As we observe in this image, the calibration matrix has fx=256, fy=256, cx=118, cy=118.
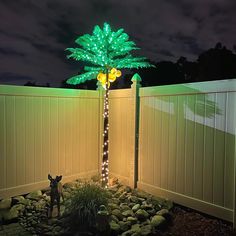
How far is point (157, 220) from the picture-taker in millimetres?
3189

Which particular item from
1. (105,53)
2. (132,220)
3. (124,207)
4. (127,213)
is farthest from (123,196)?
(105,53)

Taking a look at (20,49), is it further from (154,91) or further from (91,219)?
(91,219)

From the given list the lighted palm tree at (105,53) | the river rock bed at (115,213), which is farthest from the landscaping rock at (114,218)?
the lighted palm tree at (105,53)

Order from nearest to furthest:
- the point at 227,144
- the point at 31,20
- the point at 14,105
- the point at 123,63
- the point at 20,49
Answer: the point at 227,144, the point at 14,105, the point at 123,63, the point at 31,20, the point at 20,49

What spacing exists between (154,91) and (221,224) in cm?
210

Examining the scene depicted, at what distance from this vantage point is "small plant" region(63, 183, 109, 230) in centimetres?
299

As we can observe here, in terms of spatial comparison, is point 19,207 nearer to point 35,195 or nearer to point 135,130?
point 35,195

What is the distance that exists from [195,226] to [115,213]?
3.35 ft

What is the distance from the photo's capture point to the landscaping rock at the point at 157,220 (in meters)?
3.15

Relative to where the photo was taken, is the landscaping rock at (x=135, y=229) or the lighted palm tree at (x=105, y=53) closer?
the landscaping rock at (x=135, y=229)

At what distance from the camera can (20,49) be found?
23.7 feet

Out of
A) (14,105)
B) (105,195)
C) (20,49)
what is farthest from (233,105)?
(20,49)

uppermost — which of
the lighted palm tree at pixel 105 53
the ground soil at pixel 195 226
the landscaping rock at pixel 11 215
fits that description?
the lighted palm tree at pixel 105 53

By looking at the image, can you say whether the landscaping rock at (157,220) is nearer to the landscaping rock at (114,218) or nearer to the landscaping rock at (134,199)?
the landscaping rock at (114,218)
